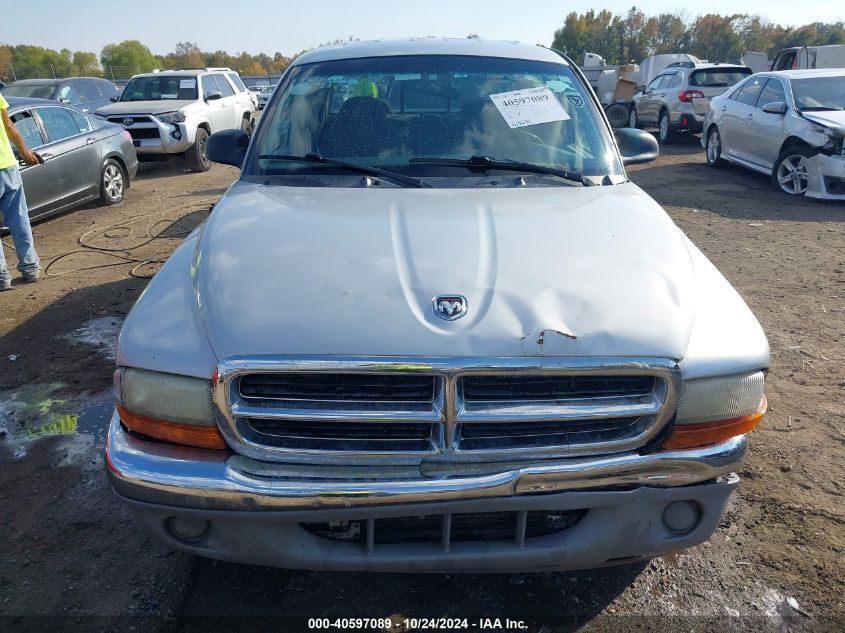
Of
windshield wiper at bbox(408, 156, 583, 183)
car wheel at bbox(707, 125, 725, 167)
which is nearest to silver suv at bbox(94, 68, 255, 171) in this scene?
car wheel at bbox(707, 125, 725, 167)

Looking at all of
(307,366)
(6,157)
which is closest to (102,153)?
(6,157)

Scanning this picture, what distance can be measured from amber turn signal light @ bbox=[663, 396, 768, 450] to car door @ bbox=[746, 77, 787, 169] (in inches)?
354

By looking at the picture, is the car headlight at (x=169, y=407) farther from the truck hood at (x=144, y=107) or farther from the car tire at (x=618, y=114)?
the car tire at (x=618, y=114)

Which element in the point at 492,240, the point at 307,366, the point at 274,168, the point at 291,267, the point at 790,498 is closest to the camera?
the point at 307,366

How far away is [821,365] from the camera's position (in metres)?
4.41

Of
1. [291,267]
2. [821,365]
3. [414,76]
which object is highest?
[414,76]

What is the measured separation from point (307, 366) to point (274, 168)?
1.67 meters

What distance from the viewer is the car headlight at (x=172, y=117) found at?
1210 cm

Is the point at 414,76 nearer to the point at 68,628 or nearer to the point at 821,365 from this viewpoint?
the point at 68,628

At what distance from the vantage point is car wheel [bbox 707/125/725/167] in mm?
11922

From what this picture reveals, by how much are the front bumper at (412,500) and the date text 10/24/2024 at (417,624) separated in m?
0.39

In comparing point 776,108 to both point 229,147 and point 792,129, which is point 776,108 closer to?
point 792,129

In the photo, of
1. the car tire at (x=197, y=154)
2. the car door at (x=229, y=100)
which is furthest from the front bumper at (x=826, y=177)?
the car door at (x=229, y=100)

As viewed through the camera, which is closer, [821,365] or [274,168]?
[274,168]
